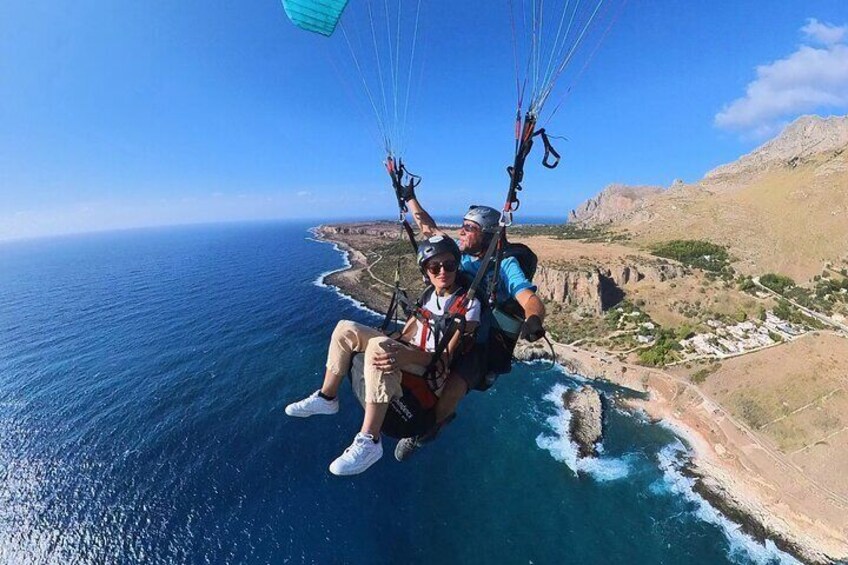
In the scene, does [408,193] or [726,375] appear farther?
[726,375]

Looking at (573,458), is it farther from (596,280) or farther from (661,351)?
(596,280)

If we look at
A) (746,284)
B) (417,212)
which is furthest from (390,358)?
(746,284)

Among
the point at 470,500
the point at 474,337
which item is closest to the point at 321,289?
the point at 470,500

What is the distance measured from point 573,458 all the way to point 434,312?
30.9 meters

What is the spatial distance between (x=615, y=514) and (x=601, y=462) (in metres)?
4.81

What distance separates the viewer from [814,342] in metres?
40.4

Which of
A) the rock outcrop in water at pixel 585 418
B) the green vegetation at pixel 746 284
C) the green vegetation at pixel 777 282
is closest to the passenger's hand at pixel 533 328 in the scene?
the rock outcrop in water at pixel 585 418

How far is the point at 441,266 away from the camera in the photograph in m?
5.36

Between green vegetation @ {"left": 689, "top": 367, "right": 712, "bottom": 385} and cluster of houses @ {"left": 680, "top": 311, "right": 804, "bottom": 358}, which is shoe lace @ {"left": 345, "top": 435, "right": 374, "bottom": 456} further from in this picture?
cluster of houses @ {"left": 680, "top": 311, "right": 804, "bottom": 358}

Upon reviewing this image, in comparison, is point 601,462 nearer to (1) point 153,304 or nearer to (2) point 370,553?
(2) point 370,553

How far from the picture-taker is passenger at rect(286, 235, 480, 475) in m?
4.78

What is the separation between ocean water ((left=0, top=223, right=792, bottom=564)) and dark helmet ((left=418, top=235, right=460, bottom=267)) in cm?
2381

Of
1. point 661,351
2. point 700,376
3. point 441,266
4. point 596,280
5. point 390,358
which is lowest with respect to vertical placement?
point 700,376

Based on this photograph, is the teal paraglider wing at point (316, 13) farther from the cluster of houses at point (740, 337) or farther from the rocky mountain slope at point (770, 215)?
the rocky mountain slope at point (770, 215)
